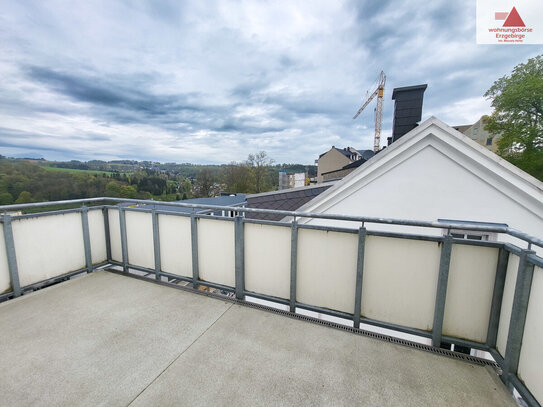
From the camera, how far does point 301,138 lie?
4756 centimetres

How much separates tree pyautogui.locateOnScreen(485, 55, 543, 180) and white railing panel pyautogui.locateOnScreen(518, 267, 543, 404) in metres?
→ 29.2

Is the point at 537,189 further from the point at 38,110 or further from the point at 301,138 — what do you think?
the point at 301,138

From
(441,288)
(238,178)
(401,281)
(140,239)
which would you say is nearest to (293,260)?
(401,281)

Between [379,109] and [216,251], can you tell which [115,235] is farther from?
[379,109]

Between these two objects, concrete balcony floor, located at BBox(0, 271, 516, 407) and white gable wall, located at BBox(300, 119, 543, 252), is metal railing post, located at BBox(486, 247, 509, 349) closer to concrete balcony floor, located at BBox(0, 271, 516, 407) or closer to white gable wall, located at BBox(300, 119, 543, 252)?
concrete balcony floor, located at BBox(0, 271, 516, 407)

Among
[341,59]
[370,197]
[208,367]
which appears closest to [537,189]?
[370,197]

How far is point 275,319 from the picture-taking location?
265 centimetres

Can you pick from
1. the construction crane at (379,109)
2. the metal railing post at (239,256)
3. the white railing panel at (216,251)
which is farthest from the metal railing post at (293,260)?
the construction crane at (379,109)

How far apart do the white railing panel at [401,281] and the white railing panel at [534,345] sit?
634 millimetres

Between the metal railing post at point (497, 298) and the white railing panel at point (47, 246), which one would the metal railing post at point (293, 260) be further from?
the white railing panel at point (47, 246)

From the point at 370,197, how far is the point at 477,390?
364 centimetres

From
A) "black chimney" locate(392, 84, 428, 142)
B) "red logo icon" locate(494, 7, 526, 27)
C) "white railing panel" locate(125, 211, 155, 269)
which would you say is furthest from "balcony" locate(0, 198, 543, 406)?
"red logo icon" locate(494, 7, 526, 27)

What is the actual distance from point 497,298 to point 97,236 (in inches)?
220

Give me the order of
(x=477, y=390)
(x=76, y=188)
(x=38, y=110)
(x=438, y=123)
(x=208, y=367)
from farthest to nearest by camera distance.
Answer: (x=38, y=110) < (x=76, y=188) < (x=438, y=123) < (x=208, y=367) < (x=477, y=390)
